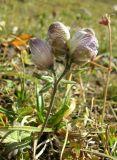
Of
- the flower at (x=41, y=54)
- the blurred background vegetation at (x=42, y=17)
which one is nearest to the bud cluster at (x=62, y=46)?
the flower at (x=41, y=54)

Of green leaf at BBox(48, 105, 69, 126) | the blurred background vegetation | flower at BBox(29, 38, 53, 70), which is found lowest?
green leaf at BBox(48, 105, 69, 126)

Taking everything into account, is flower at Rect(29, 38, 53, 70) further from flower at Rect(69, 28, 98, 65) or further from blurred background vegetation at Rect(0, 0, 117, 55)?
blurred background vegetation at Rect(0, 0, 117, 55)

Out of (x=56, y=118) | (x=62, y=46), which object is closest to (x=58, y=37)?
(x=62, y=46)

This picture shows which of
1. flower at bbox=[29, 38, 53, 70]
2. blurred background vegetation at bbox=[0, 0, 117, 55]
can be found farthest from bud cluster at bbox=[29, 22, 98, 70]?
blurred background vegetation at bbox=[0, 0, 117, 55]

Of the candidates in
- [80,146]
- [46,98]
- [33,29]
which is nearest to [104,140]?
[80,146]

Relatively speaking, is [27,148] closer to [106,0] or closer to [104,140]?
[104,140]

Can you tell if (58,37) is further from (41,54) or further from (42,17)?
(42,17)

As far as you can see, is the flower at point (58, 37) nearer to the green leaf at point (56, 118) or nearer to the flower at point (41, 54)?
the flower at point (41, 54)

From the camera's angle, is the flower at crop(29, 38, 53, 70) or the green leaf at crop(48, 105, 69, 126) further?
the green leaf at crop(48, 105, 69, 126)
